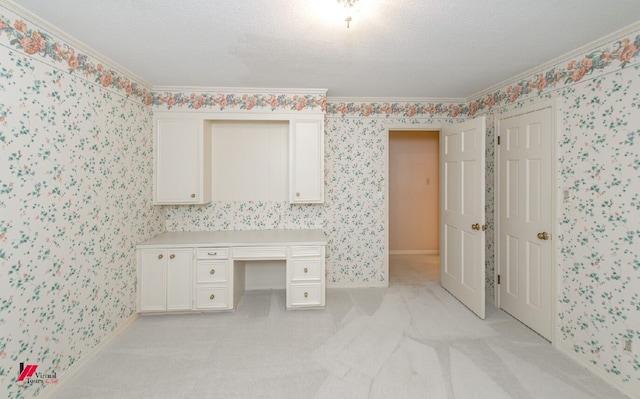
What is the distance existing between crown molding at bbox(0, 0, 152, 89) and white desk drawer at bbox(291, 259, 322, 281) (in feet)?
7.67

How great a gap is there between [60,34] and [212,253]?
79.4 inches

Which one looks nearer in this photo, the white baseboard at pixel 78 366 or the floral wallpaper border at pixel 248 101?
the white baseboard at pixel 78 366

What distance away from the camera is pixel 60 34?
199 centimetres

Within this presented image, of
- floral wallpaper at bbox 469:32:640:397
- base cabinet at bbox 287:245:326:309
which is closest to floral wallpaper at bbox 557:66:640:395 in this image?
floral wallpaper at bbox 469:32:640:397

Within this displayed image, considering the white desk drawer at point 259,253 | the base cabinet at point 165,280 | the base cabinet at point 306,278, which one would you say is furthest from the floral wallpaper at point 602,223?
the base cabinet at point 165,280

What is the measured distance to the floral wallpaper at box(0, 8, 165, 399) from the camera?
5.45ft

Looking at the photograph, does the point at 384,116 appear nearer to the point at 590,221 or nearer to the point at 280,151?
the point at 280,151

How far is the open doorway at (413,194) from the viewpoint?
5531mm

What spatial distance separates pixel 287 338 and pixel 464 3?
8.74 feet

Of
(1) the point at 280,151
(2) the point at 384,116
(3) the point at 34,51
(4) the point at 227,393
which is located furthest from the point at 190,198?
(2) the point at 384,116

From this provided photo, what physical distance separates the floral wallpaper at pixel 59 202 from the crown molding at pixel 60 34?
0.11 ft

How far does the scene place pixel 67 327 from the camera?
81.2 inches

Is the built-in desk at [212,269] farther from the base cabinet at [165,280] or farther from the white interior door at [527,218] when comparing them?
the white interior door at [527,218]

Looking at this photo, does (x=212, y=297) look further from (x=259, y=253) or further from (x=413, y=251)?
(x=413, y=251)
